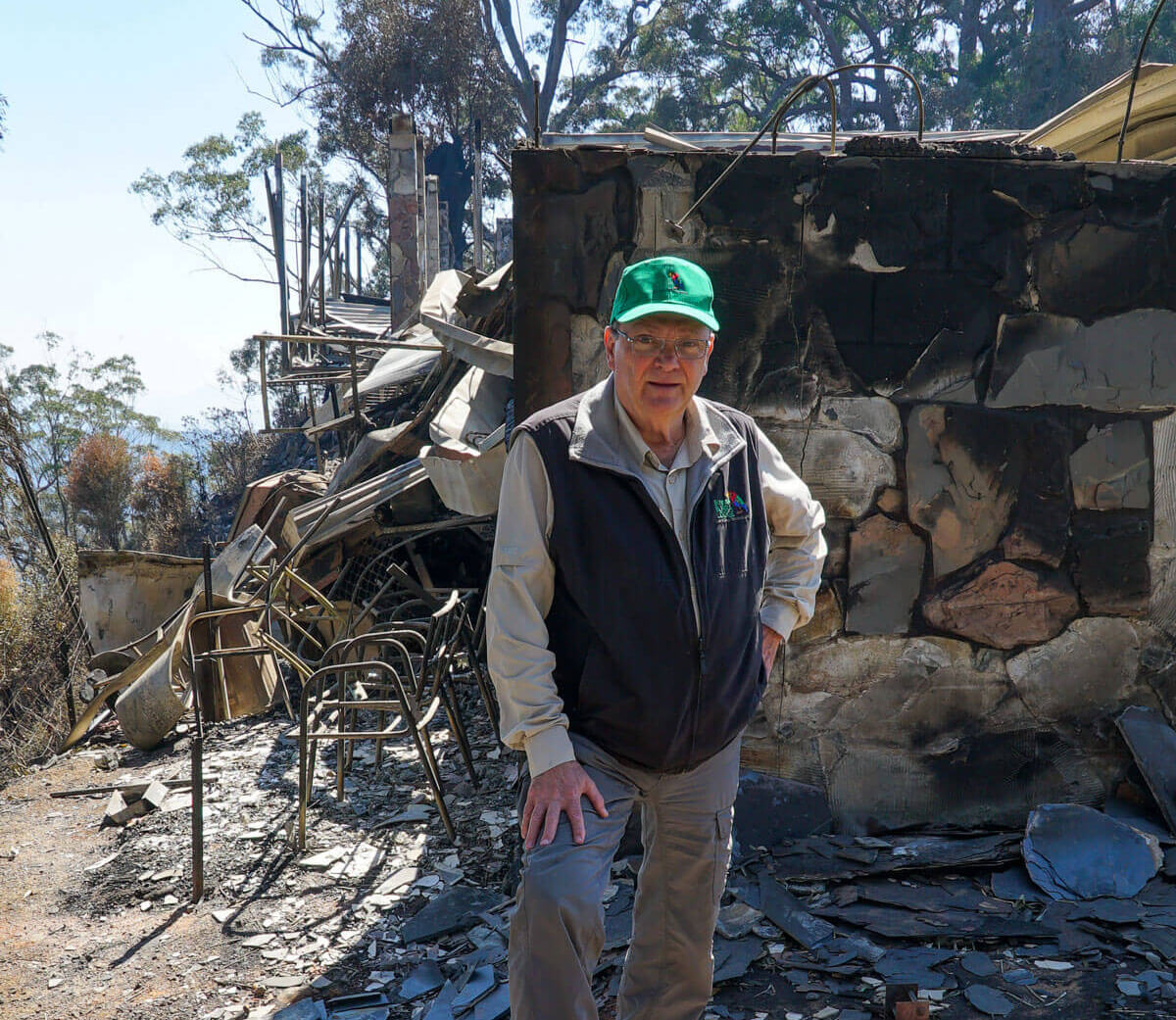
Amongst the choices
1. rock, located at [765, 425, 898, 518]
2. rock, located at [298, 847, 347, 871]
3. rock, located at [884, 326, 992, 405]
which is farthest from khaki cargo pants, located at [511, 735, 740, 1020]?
rock, located at [298, 847, 347, 871]

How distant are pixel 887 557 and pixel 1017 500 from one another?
50 cm

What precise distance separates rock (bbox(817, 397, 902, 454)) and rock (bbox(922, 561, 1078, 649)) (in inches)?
23.0

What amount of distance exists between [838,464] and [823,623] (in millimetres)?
563

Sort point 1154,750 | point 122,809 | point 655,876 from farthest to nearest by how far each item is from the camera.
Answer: point 122,809 → point 1154,750 → point 655,876

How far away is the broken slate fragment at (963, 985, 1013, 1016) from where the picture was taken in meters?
2.77

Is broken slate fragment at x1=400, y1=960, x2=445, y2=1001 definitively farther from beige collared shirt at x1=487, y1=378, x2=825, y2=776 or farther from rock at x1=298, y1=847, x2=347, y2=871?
beige collared shirt at x1=487, y1=378, x2=825, y2=776

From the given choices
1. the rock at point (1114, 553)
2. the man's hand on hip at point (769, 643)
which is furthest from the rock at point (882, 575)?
the man's hand on hip at point (769, 643)

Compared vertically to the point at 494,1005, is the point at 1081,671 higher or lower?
higher

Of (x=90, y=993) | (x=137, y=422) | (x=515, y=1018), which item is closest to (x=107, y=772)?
(x=90, y=993)

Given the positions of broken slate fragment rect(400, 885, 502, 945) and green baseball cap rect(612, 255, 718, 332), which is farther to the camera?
broken slate fragment rect(400, 885, 502, 945)

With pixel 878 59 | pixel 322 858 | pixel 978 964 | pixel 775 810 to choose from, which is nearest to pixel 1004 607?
pixel 775 810

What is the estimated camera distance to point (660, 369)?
2182mm

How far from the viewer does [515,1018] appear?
197 cm

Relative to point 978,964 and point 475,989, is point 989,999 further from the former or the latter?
point 475,989
